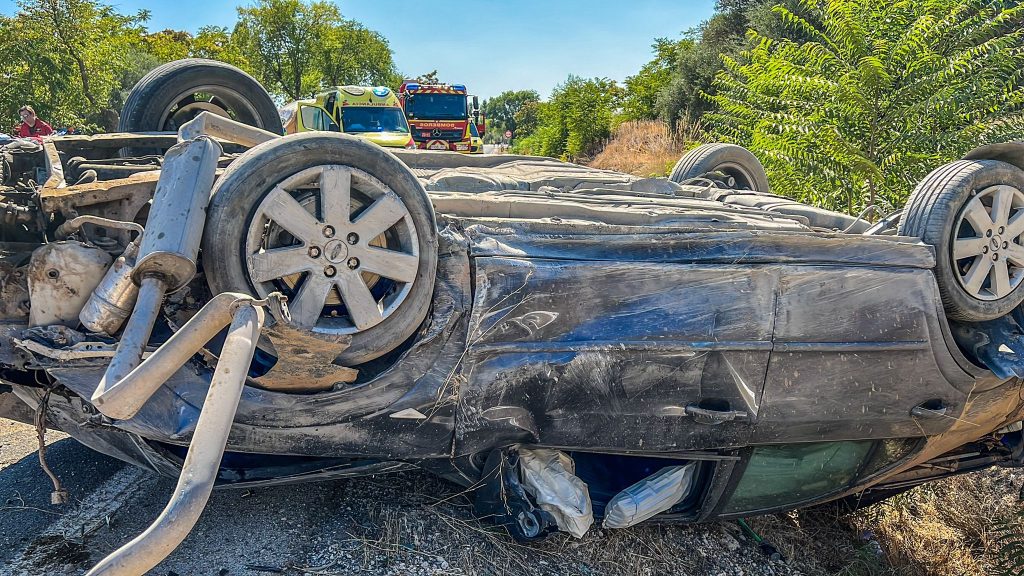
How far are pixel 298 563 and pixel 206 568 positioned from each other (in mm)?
325

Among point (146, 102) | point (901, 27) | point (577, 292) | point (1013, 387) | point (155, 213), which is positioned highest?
point (901, 27)

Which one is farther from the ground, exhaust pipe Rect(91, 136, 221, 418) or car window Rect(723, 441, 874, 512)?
exhaust pipe Rect(91, 136, 221, 418)

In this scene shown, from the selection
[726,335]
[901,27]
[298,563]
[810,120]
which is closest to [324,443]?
[298,563]

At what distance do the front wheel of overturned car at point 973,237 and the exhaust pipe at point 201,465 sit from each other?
9.09 feet

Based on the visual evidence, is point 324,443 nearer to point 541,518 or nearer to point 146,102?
point 541,518

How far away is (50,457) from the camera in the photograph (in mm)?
3645

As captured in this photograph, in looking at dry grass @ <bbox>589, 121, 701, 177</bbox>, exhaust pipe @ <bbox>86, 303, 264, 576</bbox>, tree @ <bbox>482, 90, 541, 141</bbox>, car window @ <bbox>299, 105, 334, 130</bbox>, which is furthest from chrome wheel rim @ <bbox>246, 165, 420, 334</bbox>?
tree @ <bbox>482, 90, 541, 141</bbox>

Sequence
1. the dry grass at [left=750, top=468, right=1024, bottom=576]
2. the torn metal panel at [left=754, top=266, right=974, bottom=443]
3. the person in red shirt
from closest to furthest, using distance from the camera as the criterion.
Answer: the torn metal panel at [left=754, top=266, right=974, bottom=443], the dry grass at [left=750, top=468, right=1024, bottom=576], the person in red shirt

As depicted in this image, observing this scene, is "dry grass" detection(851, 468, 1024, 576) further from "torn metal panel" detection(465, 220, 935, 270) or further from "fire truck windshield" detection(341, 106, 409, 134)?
"fire truck windshield" detection(341, 106, 409, 134)

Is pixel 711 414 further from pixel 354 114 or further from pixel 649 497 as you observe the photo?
pixel 354 114

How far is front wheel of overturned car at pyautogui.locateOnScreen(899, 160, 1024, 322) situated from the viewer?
3152mm

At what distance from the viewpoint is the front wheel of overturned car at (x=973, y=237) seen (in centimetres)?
315

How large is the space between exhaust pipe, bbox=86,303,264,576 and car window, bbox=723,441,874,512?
7.23 ft

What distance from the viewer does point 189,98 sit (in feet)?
13.4
